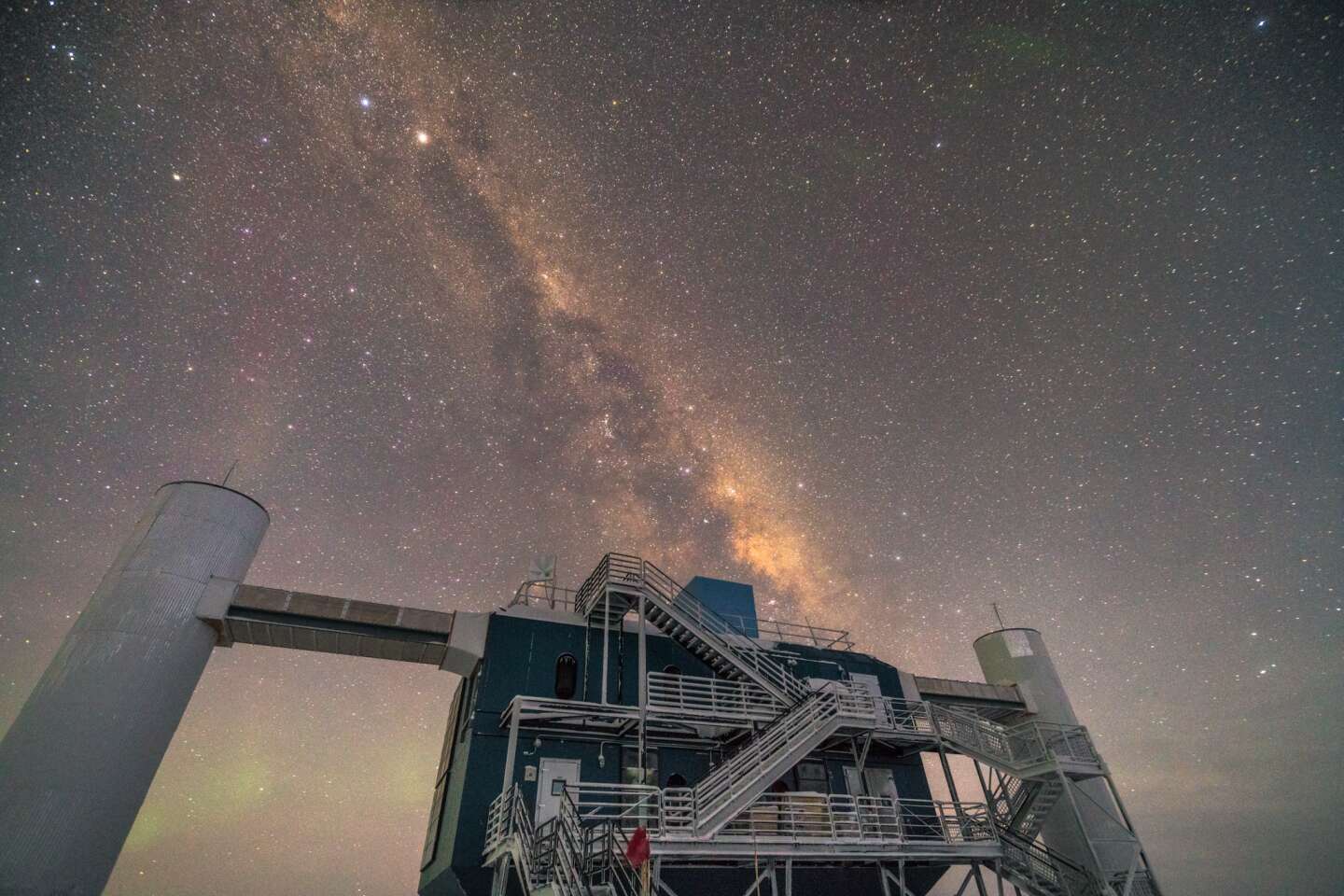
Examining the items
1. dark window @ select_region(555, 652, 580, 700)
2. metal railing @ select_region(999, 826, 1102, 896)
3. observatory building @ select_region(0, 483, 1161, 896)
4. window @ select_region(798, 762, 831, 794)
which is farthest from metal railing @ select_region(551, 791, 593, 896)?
metal railing @ select_region(999, 826, 1102, 896)

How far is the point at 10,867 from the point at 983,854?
2700cm

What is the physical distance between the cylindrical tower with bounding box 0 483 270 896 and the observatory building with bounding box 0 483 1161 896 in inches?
2.3

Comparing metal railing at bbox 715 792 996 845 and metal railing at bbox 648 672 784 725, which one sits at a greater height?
metal railing at bbox 648 672 784 725

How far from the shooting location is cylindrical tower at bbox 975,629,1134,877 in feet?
95.2

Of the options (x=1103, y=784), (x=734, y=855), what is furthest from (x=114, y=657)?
(x=1103, y=784)

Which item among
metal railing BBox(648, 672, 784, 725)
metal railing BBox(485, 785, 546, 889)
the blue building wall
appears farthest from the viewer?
metal railing BBox(648, 672, 784, 725)

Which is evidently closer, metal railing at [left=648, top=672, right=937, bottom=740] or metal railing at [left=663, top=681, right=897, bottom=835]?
metal railing at [left=663, top=681, right=897, bottom=835]

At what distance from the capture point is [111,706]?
18688mm

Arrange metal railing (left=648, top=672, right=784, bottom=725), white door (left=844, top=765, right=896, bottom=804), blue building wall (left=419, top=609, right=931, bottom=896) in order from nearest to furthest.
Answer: blue building wall (left=419, top=609, right=931, bottom=896) → metal railing (left=648, top=672, right=784, bottom=725) → white door (left=844, top=765, right=896, bottom=804)

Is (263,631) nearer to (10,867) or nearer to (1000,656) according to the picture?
(10,867)

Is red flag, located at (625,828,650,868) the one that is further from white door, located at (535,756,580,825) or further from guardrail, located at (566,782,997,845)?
white door, located at (535,756,580,825)

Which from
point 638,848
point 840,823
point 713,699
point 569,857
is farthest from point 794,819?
point 638,848

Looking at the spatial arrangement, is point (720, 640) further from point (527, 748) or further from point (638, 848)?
point (638, 848)

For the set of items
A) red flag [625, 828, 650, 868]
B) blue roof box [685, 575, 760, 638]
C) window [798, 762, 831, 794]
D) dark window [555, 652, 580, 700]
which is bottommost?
red flag [625, 828, 650, 868]
